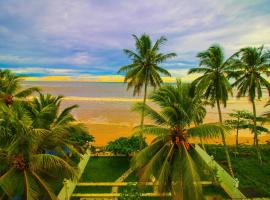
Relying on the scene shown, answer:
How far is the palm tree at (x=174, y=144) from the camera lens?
921 centimetres

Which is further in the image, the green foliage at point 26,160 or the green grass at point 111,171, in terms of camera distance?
the green grass at point 111,171

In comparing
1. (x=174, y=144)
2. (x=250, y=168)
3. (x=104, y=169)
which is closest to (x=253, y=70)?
(x=250, y=168)

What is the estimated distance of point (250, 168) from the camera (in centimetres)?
1791

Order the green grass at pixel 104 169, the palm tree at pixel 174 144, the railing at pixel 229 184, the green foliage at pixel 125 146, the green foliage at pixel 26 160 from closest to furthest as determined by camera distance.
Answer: the green foliage at pixel 26 160 < the palm tree at pixel 174 144 < the railing at pixel 229 184 < the green grass at pixel 104 169 < the green foliage at pixel 125 146

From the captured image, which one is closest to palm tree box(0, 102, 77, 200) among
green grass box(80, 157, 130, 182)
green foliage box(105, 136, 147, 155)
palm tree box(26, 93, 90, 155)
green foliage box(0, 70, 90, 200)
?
green foliage box(0, 70, 90, 200)

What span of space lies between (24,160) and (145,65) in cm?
1255

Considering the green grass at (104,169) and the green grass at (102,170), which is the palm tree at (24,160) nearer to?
the green grass at (102,170)

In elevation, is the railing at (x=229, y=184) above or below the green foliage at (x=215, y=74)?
below

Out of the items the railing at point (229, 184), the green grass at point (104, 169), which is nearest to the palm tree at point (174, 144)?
the railing at point (229, 184)

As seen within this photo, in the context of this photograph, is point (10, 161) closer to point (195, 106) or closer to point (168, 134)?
point (168, 134)

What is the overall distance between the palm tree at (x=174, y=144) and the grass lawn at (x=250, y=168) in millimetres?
6867

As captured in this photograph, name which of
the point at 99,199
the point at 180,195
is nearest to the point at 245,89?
the point at 180,195

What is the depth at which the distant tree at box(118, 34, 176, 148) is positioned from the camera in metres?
18.9

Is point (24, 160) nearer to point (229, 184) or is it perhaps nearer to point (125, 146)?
point (125, 146)
